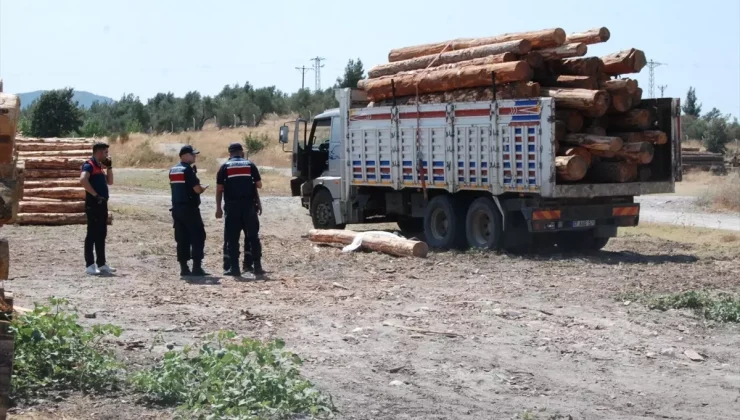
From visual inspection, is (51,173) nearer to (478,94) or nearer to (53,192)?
(53,192)

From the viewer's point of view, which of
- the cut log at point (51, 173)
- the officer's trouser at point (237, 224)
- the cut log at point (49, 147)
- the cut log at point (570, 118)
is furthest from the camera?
the cut log at point (49, 147)

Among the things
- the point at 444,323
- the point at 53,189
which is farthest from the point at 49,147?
the point at 444,323

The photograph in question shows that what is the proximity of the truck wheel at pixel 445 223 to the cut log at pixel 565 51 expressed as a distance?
110 inches

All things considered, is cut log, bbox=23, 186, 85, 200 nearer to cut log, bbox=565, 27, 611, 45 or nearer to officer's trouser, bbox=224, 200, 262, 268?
officer's trouser, bbox=224, 200, 262, 268

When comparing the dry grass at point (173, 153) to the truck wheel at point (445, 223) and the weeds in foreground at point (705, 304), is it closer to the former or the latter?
the truck wheel at point (445, 223)

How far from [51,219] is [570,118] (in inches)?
358

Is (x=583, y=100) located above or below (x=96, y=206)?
above

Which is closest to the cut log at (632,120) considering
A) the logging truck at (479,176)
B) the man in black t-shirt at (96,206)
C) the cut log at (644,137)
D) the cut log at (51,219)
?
the cut log at (644,137)

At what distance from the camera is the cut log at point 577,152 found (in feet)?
50.4

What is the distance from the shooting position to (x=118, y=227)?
63.3ft

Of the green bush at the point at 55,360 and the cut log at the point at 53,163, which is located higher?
the cut log at the point at 53,163

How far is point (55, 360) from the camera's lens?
745cm

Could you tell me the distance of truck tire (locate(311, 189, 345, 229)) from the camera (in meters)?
19.9

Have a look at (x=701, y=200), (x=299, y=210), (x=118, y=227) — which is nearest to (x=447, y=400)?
(x=118, y=227)
